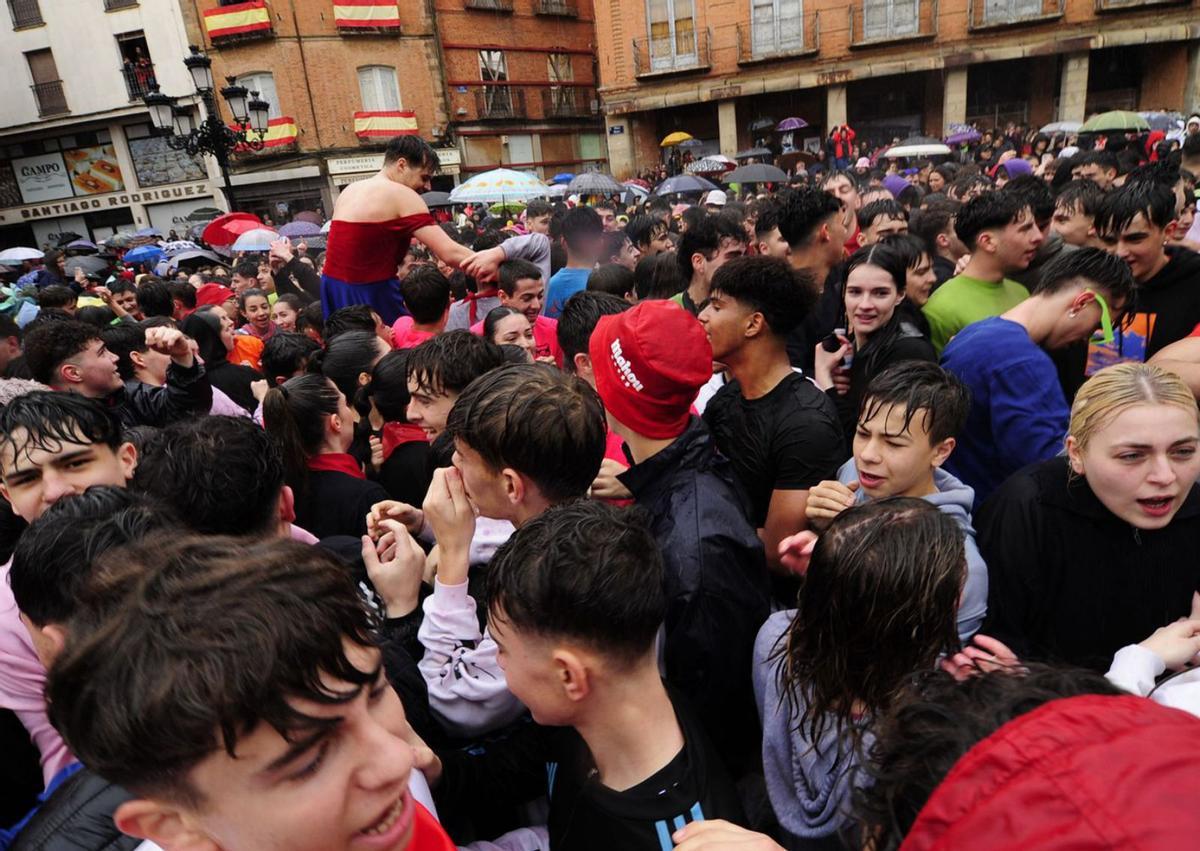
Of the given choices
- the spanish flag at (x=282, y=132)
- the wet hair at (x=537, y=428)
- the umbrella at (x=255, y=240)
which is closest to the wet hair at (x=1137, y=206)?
the wet hair at (x=537, y=428)

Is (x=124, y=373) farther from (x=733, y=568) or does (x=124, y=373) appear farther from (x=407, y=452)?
(x=733, y=568)

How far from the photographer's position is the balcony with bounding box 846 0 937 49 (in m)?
22.3

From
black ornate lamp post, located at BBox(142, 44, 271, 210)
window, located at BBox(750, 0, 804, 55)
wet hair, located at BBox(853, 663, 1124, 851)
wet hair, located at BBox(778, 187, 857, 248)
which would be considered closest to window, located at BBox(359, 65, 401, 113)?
window, located at BBox(750, 0, 804, 55)

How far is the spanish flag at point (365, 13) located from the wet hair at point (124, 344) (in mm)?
24715

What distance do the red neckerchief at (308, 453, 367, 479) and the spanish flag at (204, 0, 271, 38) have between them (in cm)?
2611

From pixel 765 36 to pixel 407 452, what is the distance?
25.9m

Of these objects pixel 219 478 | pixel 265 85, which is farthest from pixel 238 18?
pixel 219 478

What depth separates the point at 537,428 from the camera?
1.91 metres

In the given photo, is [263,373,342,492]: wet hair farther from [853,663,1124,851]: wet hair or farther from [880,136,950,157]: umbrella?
[880,136,950,157]: umbrella

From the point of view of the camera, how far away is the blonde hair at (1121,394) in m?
1.93

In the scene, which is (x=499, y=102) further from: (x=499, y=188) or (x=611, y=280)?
(x=611, y=280)

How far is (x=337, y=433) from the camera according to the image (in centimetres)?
295

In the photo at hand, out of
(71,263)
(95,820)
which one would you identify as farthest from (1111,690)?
(71,263)

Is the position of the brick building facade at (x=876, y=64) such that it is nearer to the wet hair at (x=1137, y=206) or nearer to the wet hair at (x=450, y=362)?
the wet hair at (x=1137, y=206)
